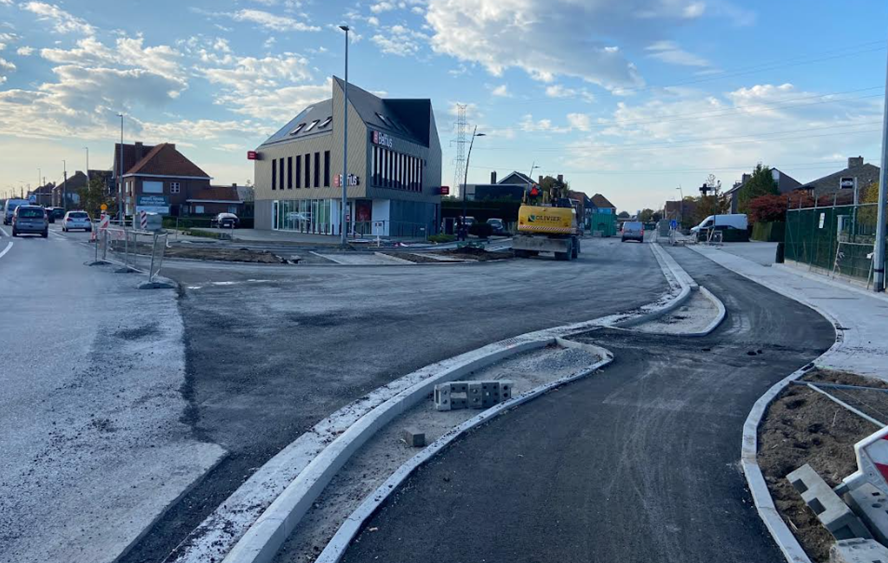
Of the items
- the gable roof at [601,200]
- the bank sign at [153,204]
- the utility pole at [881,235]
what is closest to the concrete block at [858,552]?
the utility pole at [881,235]

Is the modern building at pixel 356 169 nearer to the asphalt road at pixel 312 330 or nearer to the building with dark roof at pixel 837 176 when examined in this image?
the asphalt road at pixel 312 330

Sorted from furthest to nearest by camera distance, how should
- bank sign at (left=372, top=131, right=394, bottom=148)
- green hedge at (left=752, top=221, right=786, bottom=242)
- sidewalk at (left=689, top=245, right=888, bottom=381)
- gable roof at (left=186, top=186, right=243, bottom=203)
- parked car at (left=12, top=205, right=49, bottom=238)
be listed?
gable roof at (left=186, top=186, right=243, bottom=203), green hedge at (left=752, top=221, right=786, bottom=242), bank sign at (left=372, top=131, right=394, bottom=148), parked car at (left=12, top=205, right=49, bottom=238), sidewalk at (left=689, top=245, right=888, bottom=381)

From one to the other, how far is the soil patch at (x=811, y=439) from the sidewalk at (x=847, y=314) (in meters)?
1.28

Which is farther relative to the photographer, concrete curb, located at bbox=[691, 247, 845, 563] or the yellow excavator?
the yellow excavator

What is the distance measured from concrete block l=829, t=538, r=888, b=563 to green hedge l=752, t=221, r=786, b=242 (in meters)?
62.9

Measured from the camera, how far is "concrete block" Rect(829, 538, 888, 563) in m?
3.93

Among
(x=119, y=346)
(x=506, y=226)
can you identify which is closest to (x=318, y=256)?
(x=119, y=346)

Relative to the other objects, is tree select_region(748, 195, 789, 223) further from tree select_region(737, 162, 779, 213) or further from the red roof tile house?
Result: the red roof tile house

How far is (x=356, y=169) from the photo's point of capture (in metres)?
49.8

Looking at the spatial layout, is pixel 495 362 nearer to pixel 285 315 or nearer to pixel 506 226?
pixel 285 315

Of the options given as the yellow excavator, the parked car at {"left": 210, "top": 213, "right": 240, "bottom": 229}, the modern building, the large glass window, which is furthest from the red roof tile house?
the yellow excavator

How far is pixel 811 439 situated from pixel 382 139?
46.0m

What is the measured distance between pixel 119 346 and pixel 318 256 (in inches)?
841

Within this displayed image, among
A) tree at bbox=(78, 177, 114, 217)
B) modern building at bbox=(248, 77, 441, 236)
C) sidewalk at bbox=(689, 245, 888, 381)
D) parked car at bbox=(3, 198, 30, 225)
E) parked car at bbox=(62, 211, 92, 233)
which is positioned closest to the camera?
sidewalk at bbox=(689, 245, 888, 381)
